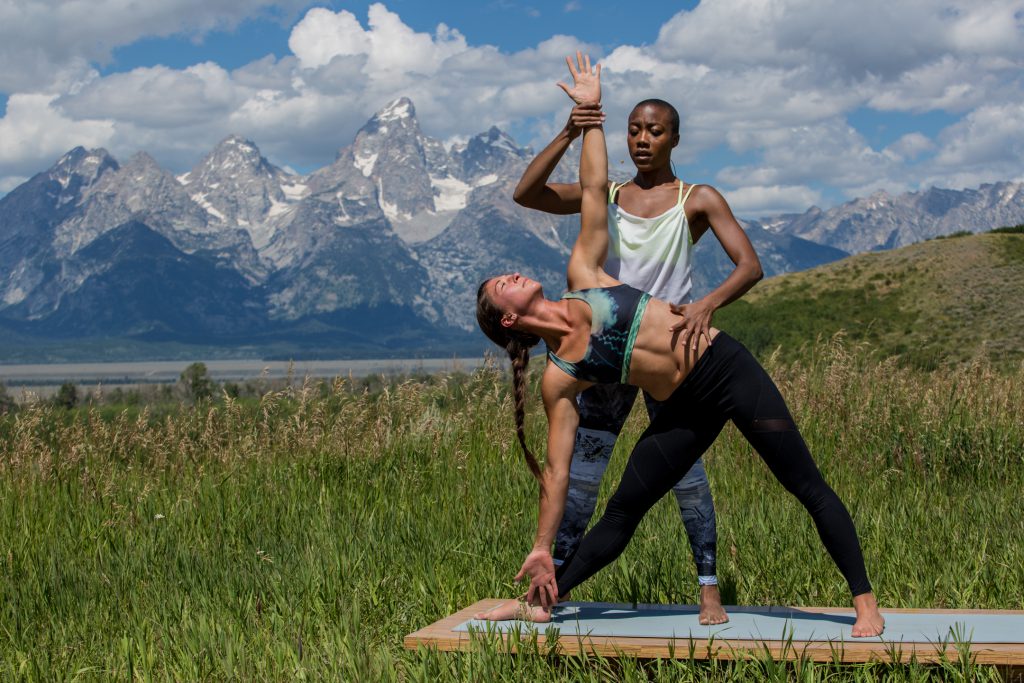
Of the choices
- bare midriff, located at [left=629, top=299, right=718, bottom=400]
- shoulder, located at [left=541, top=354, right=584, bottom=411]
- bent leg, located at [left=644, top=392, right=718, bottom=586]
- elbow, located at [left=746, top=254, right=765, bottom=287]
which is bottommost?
bent leg, located at [left=644, top=392, right=718, bottom=586]

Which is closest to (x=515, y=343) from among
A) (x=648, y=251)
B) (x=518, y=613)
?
(x=648, y=251)

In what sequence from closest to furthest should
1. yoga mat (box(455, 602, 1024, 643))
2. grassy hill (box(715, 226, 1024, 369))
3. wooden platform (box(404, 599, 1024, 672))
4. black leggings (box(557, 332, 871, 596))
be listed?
1. wooden platform (box(404, 599, 1024, 672))
2. yoga mat (box(455, 602, 1024, 643))
3. black leggings (box(557, 332, 871, 596))
4. grassy hill (box(715, 226, 1024, 369))

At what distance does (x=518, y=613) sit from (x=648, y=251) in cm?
160

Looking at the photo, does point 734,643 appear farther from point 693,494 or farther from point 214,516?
point 214,516

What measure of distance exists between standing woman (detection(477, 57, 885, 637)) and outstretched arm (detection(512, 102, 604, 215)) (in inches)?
2.9

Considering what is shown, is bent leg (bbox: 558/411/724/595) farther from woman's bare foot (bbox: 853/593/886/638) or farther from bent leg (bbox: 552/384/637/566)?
woman's bare foot (bbox: 853/593/886/638)

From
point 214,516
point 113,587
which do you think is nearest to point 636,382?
point 113,587

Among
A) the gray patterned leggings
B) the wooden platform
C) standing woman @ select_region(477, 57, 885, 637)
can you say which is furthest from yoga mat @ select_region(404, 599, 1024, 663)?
the gray patterned leggings

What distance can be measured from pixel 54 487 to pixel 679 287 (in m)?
5.21

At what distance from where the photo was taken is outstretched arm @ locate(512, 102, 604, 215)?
426 centimetres

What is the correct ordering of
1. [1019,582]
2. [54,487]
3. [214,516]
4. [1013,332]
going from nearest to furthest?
[1019,582]
[214,516]
[54,487]
[1013,332]

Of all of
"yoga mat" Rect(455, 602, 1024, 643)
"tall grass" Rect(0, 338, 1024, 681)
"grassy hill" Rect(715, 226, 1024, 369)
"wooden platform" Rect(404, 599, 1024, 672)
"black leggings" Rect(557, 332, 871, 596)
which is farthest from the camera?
"grassy hill" Rect(715, 226, 1024, 369)

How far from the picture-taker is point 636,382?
13.6 ft

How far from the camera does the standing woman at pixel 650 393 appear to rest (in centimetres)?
406
